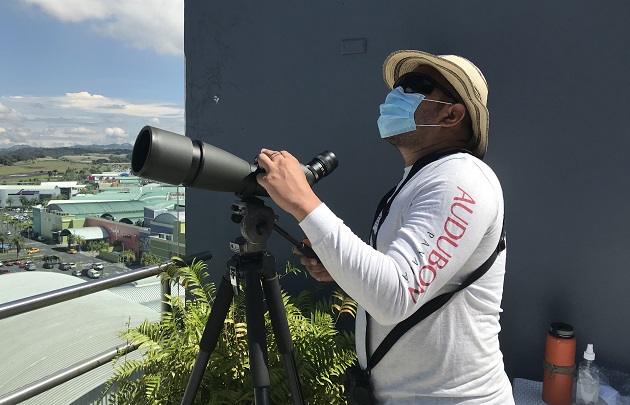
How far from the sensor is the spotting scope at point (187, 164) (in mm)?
979

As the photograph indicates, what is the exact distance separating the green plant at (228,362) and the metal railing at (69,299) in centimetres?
12

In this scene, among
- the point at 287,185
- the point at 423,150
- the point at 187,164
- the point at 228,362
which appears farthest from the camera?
the point at 228,362

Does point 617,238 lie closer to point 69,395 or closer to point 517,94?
point 517,94

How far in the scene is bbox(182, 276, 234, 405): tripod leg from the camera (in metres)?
1.25

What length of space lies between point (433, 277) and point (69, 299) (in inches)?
68.1

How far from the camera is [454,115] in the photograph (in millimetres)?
1100

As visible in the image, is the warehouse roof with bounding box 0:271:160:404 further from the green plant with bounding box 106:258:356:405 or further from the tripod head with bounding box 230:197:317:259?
the tripod head with bounding box 230:197:317:259

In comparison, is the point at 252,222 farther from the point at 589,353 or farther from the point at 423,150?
the point at 589,353

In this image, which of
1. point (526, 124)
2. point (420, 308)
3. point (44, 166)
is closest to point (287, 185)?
point (420, 308)

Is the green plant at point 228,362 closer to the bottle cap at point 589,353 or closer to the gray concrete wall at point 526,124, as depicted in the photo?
the gray concrete wall at point 526,124

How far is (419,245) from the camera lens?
0.80m

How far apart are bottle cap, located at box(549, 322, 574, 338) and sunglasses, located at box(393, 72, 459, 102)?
1.19 m

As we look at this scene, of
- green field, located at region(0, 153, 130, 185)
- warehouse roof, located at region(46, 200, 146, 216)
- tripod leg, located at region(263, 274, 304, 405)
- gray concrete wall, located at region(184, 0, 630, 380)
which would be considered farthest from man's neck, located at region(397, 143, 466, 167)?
warehouse roof, located at region(46, 200, 146, 216)

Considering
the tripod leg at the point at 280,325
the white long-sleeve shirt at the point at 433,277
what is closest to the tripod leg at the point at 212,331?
the tripod leg at the point at 280,325
